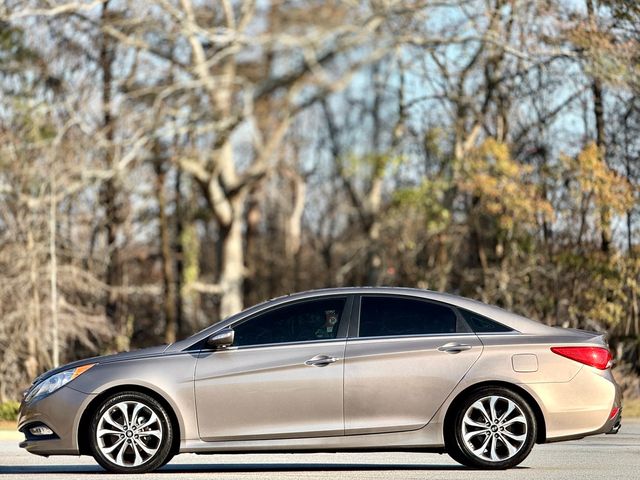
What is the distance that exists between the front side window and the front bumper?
1.33 m

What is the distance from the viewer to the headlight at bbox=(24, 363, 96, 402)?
10.1 meters

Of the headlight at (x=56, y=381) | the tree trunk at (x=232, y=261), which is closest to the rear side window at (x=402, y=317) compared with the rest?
the headlight at (x=56, y=381)

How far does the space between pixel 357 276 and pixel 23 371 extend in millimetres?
15402

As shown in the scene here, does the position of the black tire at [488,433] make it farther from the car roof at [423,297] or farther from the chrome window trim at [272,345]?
the chrome window trim at [272,345]

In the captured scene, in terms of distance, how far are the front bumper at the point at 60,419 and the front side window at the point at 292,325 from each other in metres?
1.33

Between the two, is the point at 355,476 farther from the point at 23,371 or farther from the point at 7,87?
the point at 7,87

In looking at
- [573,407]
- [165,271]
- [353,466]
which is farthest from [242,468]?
[165,271]

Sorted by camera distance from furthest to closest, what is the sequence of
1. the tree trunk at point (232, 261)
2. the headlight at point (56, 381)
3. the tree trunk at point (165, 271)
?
the tree trunk at point (232, 261) < the tree trunk at point (165, 271) < the headlight at point (56, 381)

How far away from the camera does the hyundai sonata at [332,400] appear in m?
9.91

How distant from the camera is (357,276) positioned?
40.9 m

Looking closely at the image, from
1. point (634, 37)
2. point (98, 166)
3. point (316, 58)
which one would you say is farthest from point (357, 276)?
point (634, 37)

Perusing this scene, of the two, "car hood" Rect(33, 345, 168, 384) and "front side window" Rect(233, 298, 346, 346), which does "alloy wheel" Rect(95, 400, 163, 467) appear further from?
"front side window" Rect(233, 298, 346, 346)

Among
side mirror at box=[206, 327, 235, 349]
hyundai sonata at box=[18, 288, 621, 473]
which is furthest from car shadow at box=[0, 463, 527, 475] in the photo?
side mirror at box=[206, 327, 235, 349]

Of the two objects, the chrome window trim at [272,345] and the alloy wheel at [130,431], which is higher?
the chrome window trim at [272,345]
